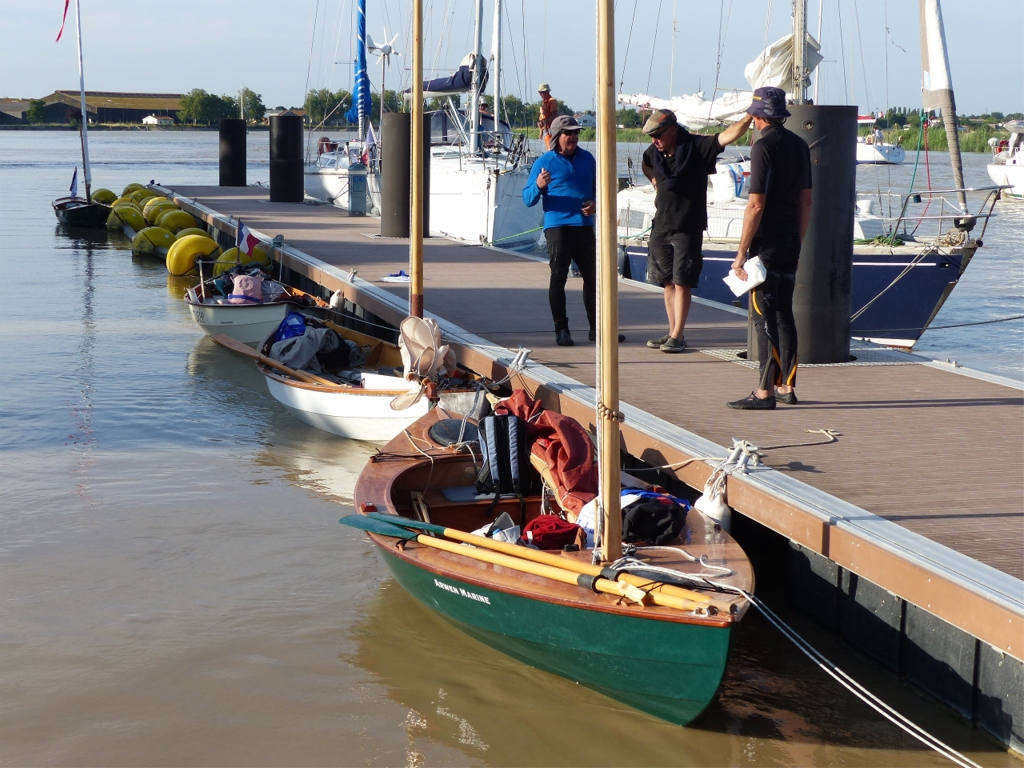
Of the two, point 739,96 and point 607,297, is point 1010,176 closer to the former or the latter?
point 739,96

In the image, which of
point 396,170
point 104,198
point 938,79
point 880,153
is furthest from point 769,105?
point 880,153

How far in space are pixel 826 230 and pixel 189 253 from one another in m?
13.3

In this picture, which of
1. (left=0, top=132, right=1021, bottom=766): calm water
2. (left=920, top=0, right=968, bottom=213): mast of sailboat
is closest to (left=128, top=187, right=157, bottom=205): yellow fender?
(left=0, top=132, right=1021, bottom=766): calm water

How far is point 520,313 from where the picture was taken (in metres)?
10.9

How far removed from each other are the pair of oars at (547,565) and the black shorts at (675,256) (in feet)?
11.2

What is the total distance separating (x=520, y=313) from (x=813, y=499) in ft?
19.7

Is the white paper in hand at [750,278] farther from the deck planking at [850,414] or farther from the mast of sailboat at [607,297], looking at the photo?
the mast of sailboat at [607,297]

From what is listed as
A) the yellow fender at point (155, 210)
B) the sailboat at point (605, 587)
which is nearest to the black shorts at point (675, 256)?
the sailboat at point (605, 587)

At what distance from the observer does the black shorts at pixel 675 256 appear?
8039 millimetres

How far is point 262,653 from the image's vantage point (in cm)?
561

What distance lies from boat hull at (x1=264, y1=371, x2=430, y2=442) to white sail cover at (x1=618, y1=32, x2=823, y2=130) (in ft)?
15.6

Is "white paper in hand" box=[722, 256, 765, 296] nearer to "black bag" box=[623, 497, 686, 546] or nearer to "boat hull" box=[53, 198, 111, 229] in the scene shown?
"black bag" box=[623, 497, 686, 546]

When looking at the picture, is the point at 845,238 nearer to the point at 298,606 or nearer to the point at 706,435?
the point at 706,435

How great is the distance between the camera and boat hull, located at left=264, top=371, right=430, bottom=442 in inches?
348
